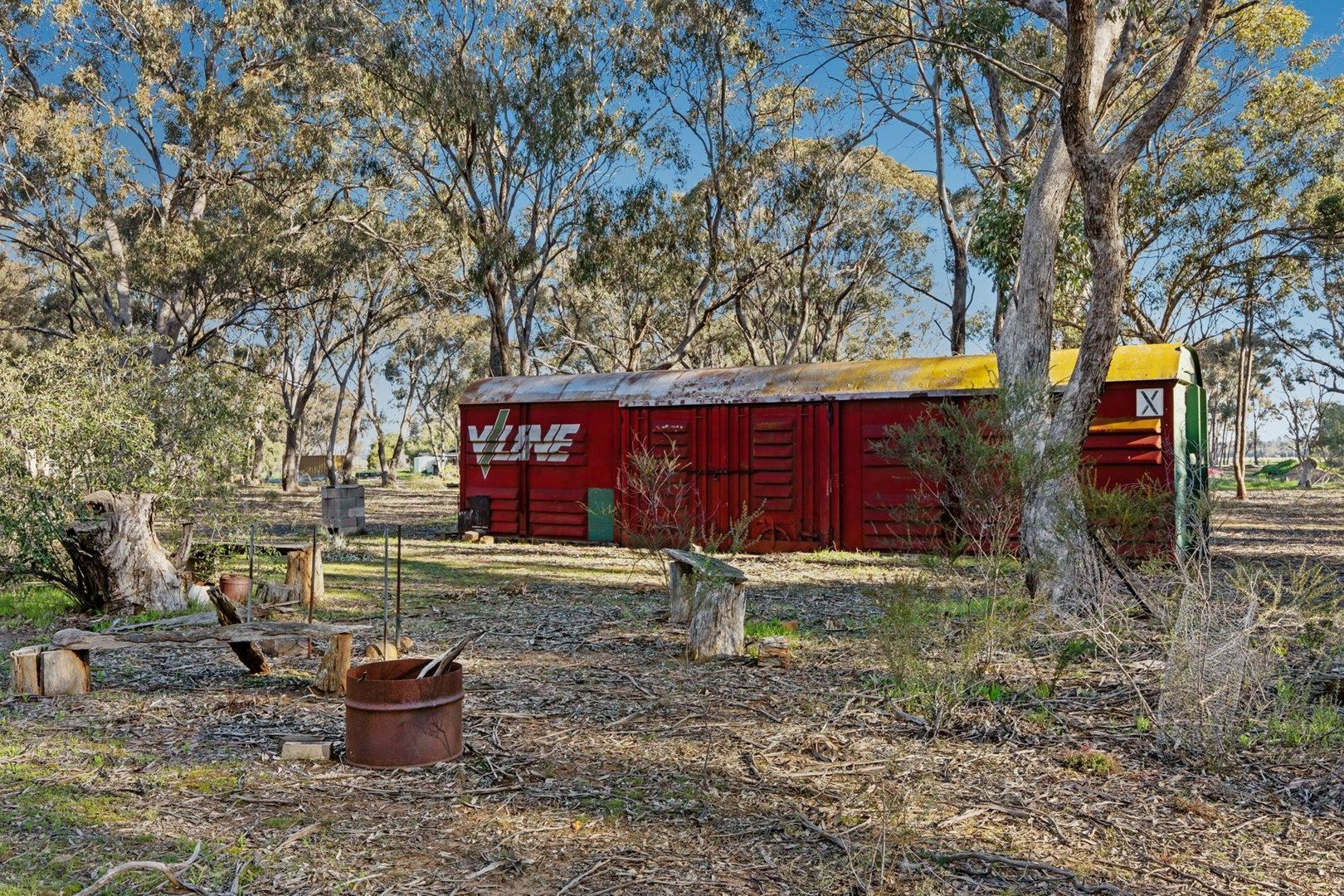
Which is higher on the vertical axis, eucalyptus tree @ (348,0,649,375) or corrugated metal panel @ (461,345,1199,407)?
eucalyptus tree @ (348,0,649,375)

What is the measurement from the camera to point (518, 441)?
16.9 m

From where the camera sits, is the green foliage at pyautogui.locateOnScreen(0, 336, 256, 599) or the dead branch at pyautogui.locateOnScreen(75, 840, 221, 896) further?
the green foliage at pyautogui.locateOnScreen(0, 336, 256, 599)

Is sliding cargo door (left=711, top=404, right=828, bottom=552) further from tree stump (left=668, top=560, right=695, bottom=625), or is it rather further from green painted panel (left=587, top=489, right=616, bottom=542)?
tree stump (left=668, top=560, right=695, bottom=625)

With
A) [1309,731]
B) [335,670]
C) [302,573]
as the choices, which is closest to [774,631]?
[335,670]

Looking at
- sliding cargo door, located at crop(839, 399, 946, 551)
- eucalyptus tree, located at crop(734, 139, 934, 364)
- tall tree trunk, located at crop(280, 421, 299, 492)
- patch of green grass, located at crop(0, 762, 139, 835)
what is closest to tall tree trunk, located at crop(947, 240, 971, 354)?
eucalyptus tree, located at crop(734, 139, 934, 364)

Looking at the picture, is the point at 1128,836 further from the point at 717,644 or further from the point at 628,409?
the point at 628,409

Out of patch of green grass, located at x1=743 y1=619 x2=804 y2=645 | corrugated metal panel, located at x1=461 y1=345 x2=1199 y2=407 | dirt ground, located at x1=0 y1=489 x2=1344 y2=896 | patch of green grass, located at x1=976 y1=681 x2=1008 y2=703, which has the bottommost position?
dirt ground, located at x1=0 y1=489 x2=1344 y2=896

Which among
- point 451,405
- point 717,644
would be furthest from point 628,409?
point 451,405

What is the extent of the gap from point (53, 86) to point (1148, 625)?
2476 centimetres

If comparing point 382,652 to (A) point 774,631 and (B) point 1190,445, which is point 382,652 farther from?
(B) point 1190,445

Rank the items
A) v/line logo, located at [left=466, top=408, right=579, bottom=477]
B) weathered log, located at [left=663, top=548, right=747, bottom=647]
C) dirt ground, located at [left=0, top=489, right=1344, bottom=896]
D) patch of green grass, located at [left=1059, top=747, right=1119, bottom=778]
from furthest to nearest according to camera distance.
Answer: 1. v/line logo, located at [left=466, top=408, right=579, bottom=477]
2. weathered log, located at [left=663, top=548, right=747, bottom=647]
3. patch of green grass, located at [left=1059, top=747, right=1119, bottom=778]
4. dirt ground, located at [left=0, top=489, right=1344, bottom=896]

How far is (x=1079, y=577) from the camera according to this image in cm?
758

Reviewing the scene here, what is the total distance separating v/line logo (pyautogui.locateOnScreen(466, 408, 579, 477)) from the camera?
16391 millimetres

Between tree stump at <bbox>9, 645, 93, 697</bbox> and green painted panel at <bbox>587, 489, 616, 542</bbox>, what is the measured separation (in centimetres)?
1018
